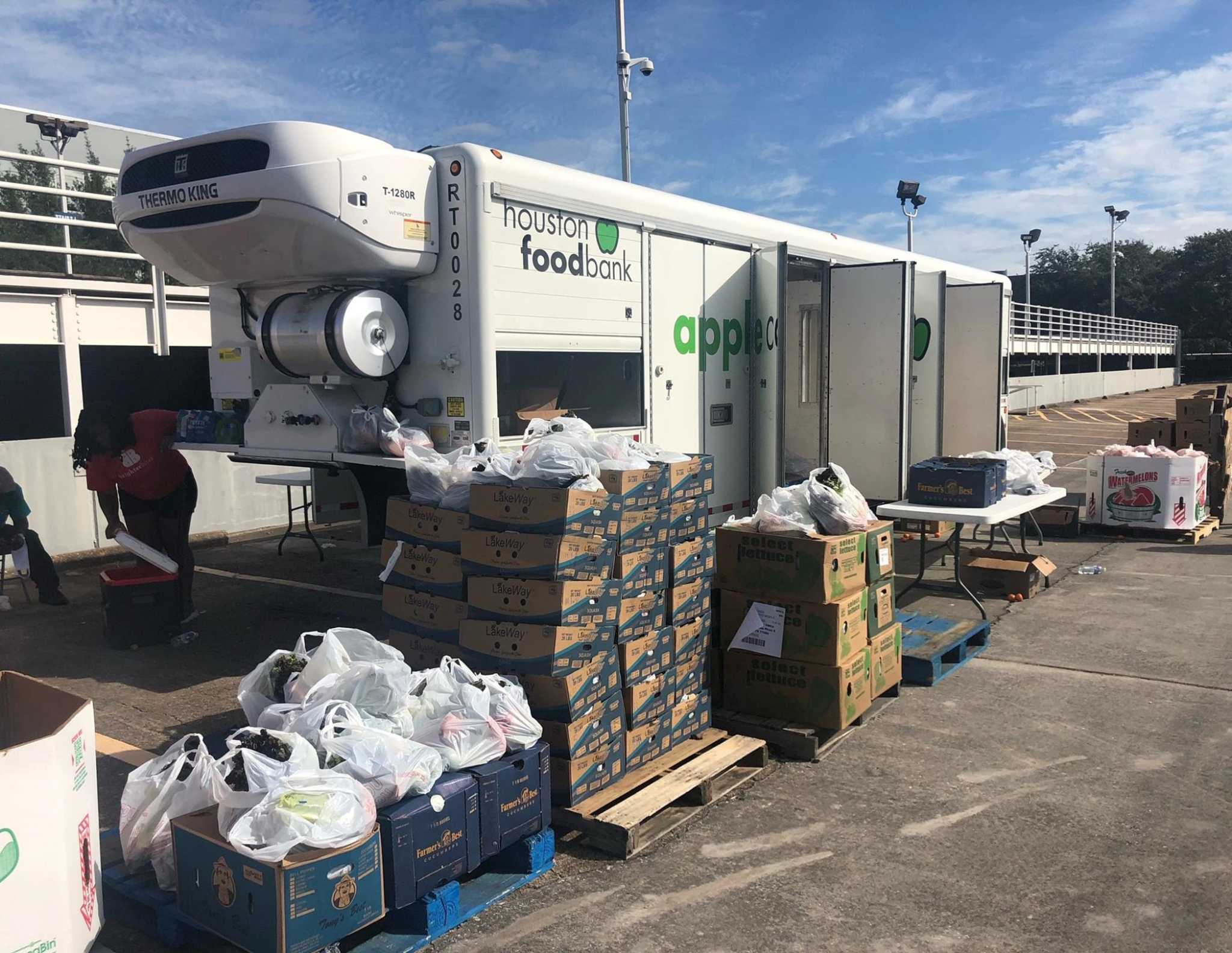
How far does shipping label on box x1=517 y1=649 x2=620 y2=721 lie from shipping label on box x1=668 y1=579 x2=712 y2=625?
2.09 ft

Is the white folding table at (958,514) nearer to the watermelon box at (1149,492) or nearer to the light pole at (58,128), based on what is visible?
the watermelon box at (1149,492)

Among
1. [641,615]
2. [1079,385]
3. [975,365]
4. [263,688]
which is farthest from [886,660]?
[1079,385]

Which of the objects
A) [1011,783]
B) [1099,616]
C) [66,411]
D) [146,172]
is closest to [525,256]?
[146,172]

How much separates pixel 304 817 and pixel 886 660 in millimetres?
3476

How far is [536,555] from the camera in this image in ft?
13.6

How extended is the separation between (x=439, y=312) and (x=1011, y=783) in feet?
13.5

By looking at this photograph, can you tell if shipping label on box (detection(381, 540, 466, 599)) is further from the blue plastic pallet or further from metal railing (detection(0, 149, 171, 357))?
metal railing (detection(0, 149, 171, 357))

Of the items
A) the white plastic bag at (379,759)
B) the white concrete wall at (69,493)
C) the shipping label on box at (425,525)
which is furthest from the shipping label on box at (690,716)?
the white concrete wall at (69,493)

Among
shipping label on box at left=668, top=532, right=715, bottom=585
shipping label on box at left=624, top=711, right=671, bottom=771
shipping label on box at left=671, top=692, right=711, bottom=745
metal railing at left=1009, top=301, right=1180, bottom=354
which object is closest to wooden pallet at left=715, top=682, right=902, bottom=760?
shipping label on box at left=671, top=692, right=711, bottom=745

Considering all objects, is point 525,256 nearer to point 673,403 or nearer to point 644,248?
point 644,248

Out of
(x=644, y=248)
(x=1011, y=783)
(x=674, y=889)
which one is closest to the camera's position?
(x=674, y=889)

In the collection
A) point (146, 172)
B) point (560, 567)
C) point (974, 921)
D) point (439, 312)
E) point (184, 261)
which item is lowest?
point (974, 921)

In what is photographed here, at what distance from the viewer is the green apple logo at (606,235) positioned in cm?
667

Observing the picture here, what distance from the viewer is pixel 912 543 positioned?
34.8 feet
